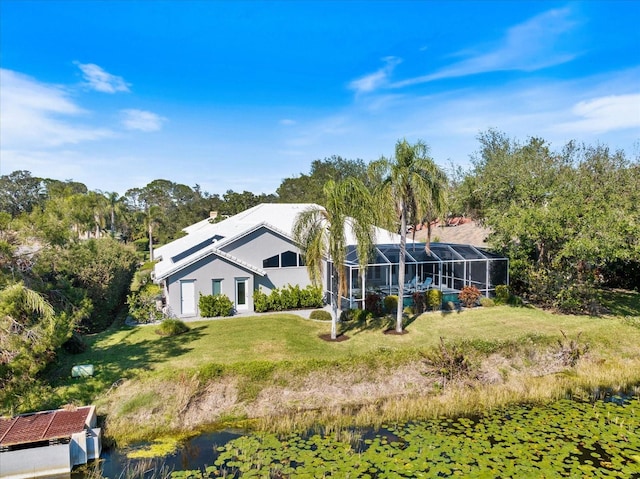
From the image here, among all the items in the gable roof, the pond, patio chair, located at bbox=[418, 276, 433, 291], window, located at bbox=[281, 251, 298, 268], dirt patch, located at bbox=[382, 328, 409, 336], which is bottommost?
the pond

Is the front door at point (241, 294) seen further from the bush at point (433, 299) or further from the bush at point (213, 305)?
the bush at point (433, 299)

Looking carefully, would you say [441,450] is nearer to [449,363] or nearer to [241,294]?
[449,363]

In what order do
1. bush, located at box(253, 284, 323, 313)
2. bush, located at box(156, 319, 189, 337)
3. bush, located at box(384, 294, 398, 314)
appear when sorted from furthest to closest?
bush, located at box(253, 284, 323, 313), bush, located at box(384, 294, 398, 314), bush, located at box(156, 319, 189, 337)

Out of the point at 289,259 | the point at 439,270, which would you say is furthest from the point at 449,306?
the point at 289,259

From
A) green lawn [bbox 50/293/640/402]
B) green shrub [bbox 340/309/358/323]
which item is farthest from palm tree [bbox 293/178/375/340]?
green shrub [bbox 340/309/358/323]

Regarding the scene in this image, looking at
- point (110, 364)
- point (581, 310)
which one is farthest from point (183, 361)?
point (581, 310)

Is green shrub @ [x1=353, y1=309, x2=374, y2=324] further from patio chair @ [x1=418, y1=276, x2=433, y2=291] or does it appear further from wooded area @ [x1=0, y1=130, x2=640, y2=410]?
wooded area @ [x1=0, y1=130, x2=640, y2=410]
